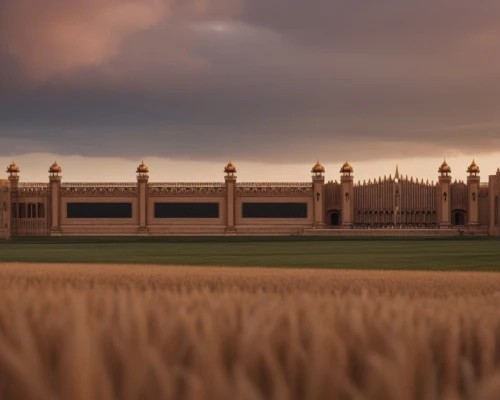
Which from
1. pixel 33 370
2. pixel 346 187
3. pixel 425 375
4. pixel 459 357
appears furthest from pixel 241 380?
pixel 346 187

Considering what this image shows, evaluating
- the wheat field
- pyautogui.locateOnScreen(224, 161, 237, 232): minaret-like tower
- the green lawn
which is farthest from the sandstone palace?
the wheat field

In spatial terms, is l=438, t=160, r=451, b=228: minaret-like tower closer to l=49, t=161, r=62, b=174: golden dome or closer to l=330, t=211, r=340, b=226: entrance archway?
l=330, t=211, r=340, b=226: entrance archway

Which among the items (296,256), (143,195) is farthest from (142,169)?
(296,256)

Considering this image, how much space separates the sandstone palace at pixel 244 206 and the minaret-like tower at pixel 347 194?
10cm

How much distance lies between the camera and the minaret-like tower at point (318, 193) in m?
76.8

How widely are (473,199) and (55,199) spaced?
40.1 metres

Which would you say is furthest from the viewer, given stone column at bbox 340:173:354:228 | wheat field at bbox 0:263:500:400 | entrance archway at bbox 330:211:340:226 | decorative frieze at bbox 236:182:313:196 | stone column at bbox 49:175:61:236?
entrance archway at bbox 330:211:340:226

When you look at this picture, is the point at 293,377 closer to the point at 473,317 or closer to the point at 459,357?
the point at 459,357

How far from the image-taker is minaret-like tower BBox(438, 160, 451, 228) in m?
76.2

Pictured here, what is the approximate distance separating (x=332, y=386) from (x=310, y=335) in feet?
2.16

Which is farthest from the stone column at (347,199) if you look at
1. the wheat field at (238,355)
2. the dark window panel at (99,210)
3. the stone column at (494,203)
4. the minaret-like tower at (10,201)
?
the wheat field at (238,355)

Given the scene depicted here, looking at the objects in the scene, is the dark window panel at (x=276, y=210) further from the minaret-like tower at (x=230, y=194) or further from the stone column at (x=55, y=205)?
the stone column at (x=55, y=205)

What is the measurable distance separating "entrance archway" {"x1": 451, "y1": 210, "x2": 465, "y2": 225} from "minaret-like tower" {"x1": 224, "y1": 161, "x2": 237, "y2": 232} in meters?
21.3

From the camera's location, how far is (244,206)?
78.4 metres
